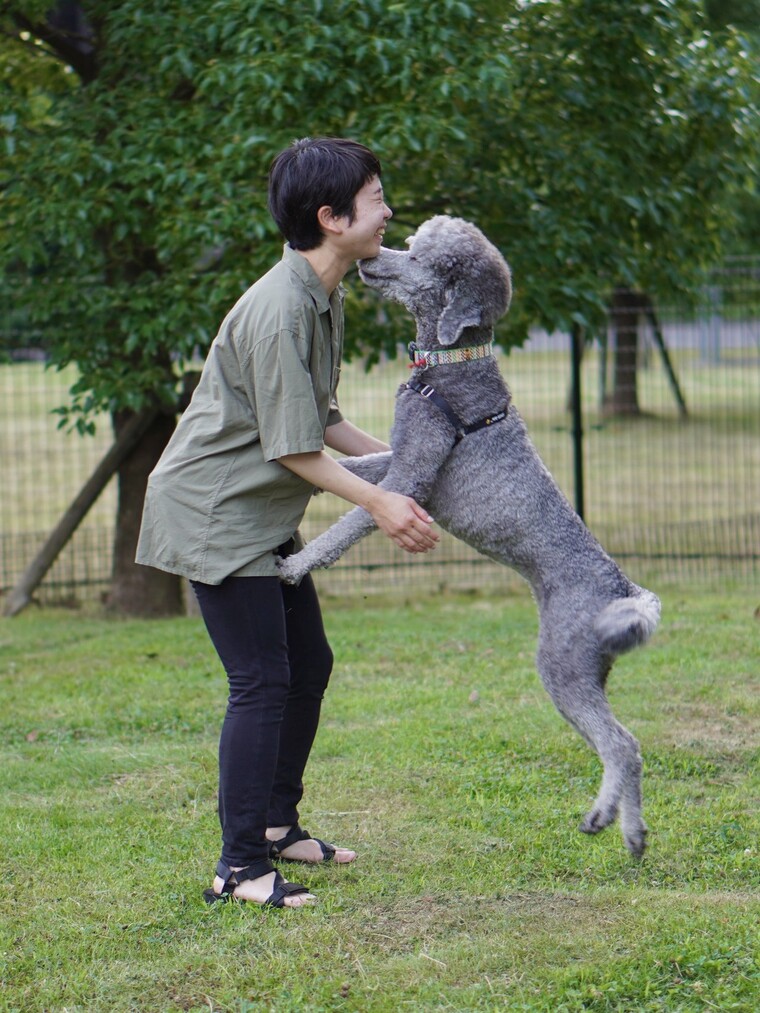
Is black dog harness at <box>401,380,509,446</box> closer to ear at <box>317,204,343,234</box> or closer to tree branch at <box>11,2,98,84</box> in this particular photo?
ear at <box>317,204,343,234</box>

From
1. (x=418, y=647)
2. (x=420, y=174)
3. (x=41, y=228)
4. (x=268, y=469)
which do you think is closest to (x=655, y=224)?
(x=420, y=174)

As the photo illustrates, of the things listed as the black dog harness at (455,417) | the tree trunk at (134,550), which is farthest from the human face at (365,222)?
the tree trunk at (134,550)

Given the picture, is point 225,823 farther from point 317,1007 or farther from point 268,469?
point 268,469

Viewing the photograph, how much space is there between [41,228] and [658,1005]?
5.10 meters

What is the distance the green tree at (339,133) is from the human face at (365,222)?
9.11 feet

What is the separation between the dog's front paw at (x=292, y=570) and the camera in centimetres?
329

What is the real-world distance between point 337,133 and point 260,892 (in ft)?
14.0

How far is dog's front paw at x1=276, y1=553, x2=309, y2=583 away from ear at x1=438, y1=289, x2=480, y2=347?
2.39 ft

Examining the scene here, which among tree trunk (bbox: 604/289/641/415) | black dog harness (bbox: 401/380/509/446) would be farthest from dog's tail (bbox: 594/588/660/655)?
tree trunk (bbox: 604/289/641/415)

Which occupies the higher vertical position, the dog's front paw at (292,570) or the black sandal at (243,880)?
the dog's front paw at (292,570)

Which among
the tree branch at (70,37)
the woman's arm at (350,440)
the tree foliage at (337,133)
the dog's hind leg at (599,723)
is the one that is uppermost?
the tree branch at (70,37)

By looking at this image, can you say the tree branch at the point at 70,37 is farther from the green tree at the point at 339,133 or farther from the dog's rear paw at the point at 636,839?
the dog's rear paw at the point at 636,839

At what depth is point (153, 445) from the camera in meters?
7.78

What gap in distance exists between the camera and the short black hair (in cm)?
318
